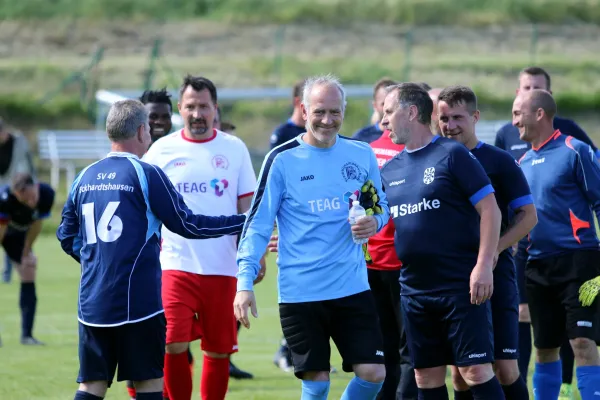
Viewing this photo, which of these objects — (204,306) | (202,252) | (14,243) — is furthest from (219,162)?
(14,243)

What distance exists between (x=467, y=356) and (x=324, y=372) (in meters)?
0.81

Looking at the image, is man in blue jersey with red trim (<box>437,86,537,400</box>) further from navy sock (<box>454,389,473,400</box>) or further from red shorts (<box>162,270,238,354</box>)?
red shorts (<box>162,270,238,354</box>)

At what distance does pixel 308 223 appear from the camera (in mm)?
6188

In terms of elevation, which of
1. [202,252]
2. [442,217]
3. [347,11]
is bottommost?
[202,252]

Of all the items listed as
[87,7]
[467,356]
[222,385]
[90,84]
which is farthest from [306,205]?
[87,7]

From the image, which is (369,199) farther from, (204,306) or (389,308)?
(389,308)

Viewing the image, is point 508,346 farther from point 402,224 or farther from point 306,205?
point 306,205

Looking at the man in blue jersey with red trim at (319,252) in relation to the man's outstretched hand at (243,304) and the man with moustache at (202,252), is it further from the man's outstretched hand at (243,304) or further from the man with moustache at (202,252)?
the man with moustache at (202,252)

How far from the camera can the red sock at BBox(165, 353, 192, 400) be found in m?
7.33

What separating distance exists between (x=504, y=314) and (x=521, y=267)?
175 cm

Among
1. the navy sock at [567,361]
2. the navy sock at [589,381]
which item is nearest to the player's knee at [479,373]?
the navy sock at [589,381]

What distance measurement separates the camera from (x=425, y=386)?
21.2 feet

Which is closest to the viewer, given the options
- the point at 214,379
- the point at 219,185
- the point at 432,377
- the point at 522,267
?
the point at 432,377

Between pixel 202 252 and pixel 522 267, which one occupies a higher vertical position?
pixel 202 252
